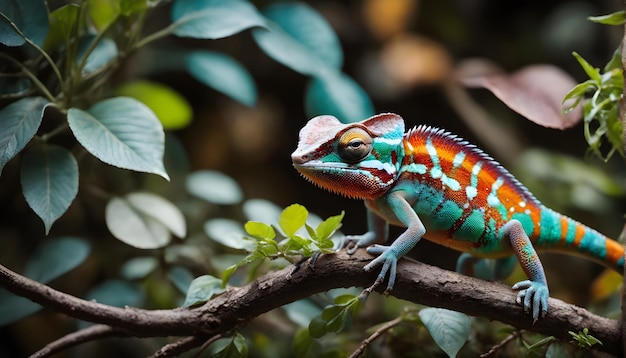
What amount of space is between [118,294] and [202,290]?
773 millimetres

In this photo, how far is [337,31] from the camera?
3801 mm

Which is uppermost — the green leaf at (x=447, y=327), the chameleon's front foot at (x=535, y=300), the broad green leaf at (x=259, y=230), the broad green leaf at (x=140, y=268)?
the broad green leaf at (x=259, y=230)

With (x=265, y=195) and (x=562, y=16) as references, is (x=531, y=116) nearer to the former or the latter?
(x=265, y=195)

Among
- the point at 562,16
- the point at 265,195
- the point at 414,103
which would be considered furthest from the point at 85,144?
the point at 562,16

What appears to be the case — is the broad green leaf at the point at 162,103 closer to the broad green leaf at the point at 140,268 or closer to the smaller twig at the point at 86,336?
the broad green leaf at the point at 140,268

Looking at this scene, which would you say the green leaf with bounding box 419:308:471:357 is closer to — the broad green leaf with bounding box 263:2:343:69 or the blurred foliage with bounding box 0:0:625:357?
the blurred foliage with bounding box 0:0:625:357

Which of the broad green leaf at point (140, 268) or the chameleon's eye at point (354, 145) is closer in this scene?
the chameleon's eye at point (354, 145)

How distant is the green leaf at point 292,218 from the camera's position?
4.93 feet

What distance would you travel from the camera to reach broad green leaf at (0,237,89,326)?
1808mm

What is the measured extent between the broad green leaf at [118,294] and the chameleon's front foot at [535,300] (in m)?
1.42

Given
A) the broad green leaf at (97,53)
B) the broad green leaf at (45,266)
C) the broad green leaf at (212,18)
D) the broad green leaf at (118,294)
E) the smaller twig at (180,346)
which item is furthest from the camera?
the broad green leaf at (118,294)

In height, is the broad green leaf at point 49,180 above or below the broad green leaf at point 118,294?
above

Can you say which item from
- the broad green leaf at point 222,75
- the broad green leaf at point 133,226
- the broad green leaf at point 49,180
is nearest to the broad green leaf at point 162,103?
the broad green leaf at point 222,75

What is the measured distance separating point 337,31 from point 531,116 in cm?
230
